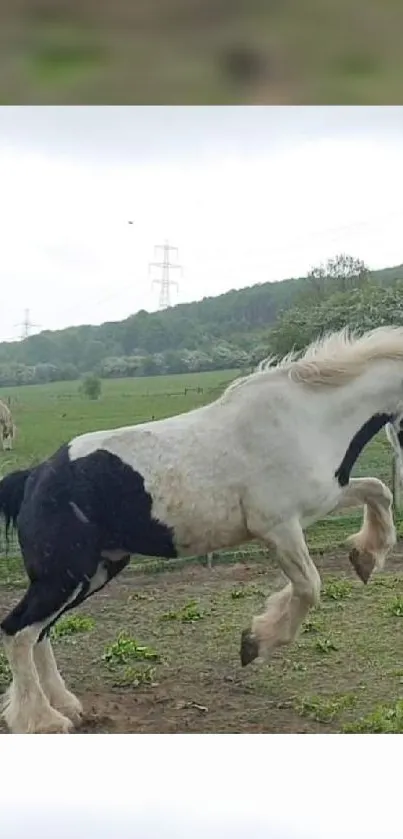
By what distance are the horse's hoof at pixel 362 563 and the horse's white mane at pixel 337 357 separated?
1.27 feet

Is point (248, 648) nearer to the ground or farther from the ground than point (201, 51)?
nearer to the ground

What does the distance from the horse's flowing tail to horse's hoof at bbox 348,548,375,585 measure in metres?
0.75

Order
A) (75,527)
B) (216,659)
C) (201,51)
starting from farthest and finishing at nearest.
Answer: (216,659) → (75,527) → (201,51)

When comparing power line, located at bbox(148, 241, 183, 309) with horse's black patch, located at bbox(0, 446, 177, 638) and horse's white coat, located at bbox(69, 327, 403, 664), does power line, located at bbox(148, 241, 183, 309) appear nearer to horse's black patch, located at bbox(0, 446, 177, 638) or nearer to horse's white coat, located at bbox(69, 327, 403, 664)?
horse's white coat, located at bbox(69, 327, 403, 664)

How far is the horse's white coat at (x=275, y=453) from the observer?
2211 mm

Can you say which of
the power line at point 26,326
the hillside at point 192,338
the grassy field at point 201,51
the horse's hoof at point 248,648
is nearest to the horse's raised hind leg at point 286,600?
the horse's hoof at point 248,648

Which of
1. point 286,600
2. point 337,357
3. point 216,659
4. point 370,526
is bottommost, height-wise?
point 216,659

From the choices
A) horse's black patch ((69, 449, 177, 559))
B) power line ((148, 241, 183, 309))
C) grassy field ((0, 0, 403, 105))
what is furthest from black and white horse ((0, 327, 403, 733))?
grassy field ((0, 0, 403, 105))

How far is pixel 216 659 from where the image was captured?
2.31 metres

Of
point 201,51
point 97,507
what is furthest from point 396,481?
point 201,51

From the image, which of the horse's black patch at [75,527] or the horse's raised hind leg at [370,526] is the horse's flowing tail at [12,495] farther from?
the horse's raised hind leg at [370,526]

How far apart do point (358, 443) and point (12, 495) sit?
77 centimetres

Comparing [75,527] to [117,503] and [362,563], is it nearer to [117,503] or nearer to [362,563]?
[117,503]

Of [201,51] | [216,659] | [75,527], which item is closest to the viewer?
[201,51]
